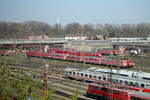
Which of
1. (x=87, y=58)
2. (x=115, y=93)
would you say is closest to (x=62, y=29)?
(x=87, y=58)

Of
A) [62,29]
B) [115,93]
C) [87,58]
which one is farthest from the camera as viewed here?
[62,29]

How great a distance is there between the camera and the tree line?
→ 1998 centimetres

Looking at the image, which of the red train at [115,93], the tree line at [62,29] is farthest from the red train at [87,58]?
the red train at [115,93]

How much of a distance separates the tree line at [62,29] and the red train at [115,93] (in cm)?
1185

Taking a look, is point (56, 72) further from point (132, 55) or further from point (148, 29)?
point (148, 29)

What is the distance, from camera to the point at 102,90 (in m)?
5.97

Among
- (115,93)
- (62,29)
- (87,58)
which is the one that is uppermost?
(62,29)

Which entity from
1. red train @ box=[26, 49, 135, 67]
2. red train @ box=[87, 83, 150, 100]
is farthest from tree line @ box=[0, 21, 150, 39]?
red train @ box=[87, 83, 150, 100]

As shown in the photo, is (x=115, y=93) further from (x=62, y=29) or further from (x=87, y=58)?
(x=62, y=29)

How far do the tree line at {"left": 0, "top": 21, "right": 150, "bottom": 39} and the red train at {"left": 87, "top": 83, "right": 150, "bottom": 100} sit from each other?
38.9 ft

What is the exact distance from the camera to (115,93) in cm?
568

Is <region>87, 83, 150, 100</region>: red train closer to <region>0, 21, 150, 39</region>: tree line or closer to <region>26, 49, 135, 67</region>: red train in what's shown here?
<region>26, 49, 135, 67</region>: red train

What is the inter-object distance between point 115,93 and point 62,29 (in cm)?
2878

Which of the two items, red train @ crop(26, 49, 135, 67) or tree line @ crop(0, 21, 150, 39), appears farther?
tree line @ crop(0, 21, 150, 39)
